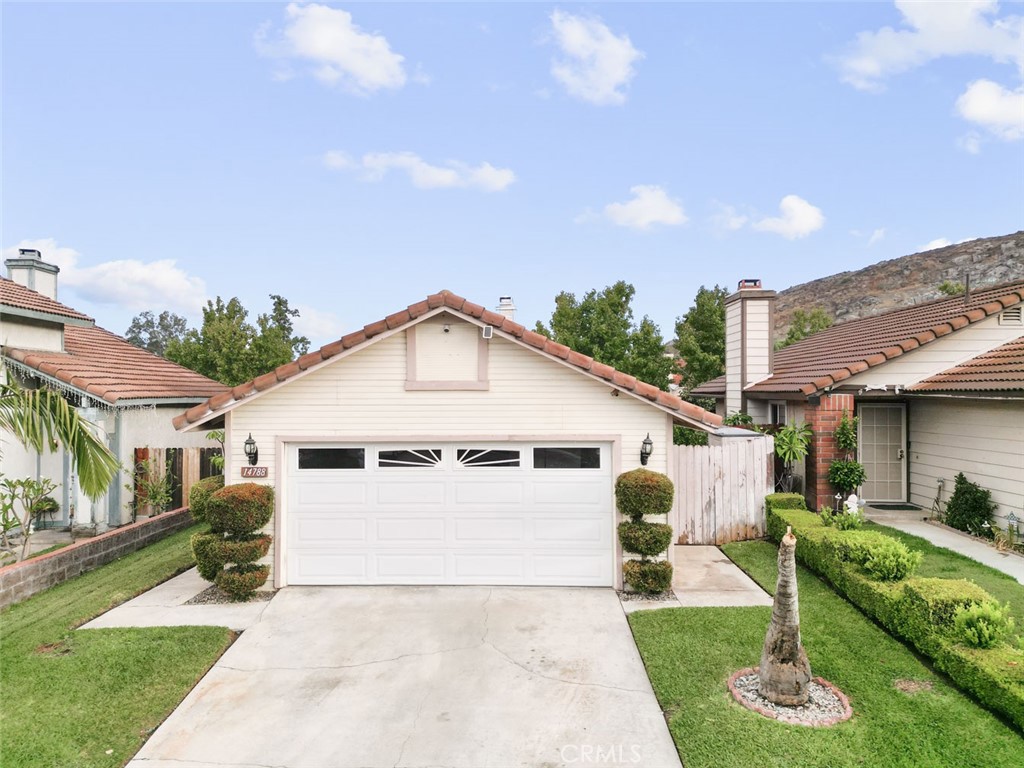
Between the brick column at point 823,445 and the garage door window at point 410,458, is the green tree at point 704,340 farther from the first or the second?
the garage door window at point 410,458

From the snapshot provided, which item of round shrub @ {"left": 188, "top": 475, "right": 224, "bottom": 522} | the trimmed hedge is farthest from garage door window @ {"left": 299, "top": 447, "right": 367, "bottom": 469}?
the trimmed hedge

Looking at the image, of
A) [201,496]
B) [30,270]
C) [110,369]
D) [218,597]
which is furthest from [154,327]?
[218,597]

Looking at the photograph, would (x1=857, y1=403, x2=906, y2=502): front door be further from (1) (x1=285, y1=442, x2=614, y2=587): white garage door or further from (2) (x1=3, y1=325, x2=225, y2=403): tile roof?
(2) (x1=3, y1=325, x2=225, y2=403): tile roof

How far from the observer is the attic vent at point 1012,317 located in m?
12.4

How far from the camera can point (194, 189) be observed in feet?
57.5

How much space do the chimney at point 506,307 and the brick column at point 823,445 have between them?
6922 millimetres

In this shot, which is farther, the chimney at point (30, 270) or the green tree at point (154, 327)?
the green tree at point (154, 327)

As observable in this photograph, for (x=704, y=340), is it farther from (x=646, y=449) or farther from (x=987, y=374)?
(x=646, y=449)

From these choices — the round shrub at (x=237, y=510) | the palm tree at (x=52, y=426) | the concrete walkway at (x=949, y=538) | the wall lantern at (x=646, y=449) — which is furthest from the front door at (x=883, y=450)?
the palm tree at (x=52, y=426)

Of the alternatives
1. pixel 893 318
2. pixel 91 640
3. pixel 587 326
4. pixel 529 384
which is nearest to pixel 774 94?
pixel 893 318

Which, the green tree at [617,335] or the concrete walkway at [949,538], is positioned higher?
the green tree at [617,335]

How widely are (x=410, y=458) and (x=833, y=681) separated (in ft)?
19.4

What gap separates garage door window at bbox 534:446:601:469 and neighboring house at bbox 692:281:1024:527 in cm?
613

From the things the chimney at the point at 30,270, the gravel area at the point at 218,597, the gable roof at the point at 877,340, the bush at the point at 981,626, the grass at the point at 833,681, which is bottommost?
the gravel area at the point at 218,597
